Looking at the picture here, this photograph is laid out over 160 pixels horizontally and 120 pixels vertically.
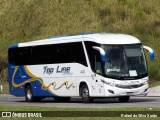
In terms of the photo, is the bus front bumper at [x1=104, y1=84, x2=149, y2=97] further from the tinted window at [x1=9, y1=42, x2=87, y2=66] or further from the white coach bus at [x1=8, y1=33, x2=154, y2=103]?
the tinted window at [x1=9, y1=42, x2=87, y2=66]

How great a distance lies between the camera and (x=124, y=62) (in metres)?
31.7

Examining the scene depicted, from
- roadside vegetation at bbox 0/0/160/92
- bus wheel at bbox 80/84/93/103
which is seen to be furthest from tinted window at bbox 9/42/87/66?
roadside vegetation at bbox 0/0/160/92

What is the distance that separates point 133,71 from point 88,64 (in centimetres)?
216

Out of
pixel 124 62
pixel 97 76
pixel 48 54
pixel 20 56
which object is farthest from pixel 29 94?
pixel 124 62

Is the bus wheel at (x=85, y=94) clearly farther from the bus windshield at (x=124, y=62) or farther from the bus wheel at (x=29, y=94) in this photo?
the bus wheel at (x=29, y=94)

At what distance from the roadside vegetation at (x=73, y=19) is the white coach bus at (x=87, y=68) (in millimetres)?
21995

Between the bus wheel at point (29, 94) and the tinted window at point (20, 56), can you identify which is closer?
the bus wheel at point (29, 94)

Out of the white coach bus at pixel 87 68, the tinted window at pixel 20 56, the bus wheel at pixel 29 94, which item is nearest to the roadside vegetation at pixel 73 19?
the tinted window at pixel 20 56

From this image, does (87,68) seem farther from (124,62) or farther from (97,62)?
(124,62)

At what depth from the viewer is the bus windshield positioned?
103 ft

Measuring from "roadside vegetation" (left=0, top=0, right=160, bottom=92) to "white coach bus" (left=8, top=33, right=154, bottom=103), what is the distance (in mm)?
21995

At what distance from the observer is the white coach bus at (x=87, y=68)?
31.4 metres

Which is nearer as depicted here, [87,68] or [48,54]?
[87,68]

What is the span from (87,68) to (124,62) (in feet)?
6.05
